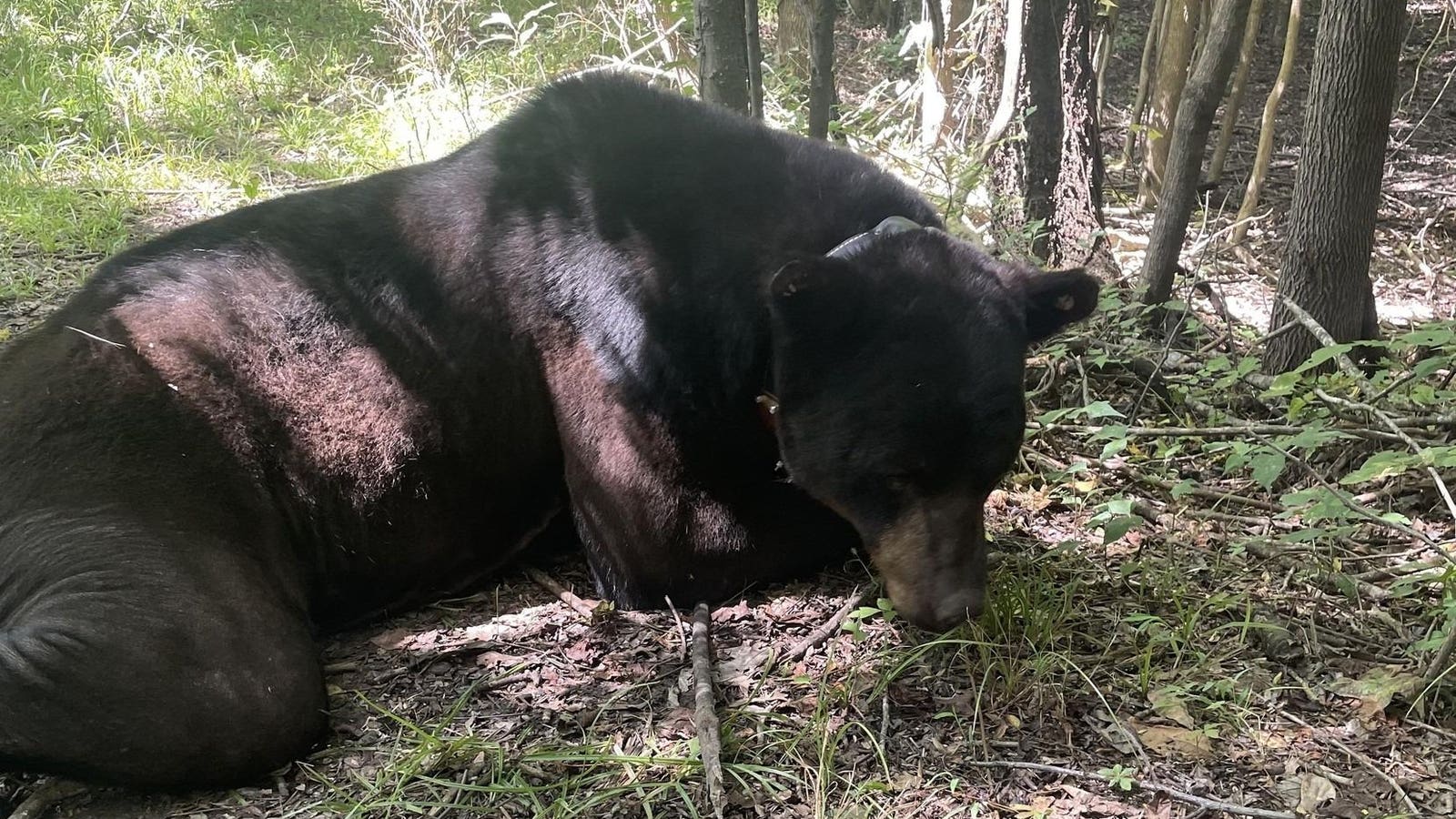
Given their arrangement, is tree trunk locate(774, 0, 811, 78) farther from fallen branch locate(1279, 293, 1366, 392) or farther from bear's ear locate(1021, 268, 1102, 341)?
bear's ear locate(1021, 268, 1102, 341)

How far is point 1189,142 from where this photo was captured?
18.7ft

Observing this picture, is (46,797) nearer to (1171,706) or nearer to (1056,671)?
(1056,671)

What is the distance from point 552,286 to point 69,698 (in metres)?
2.05

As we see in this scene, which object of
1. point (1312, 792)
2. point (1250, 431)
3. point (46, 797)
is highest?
point (1250, 431)

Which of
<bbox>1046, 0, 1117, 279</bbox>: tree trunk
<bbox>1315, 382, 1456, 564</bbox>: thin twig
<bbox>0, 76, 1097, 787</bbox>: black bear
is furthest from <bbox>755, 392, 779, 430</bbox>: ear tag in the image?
<bbox>1046, 0, 1117, 279</bbox>: tree trunk

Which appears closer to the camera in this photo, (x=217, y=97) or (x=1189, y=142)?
(x=1189, y=142)

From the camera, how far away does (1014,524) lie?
447 centimetres

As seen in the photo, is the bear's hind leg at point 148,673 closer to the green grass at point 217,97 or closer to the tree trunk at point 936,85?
the green grass at point 217,97

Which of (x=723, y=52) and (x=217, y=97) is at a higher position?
(x=217, y=97)

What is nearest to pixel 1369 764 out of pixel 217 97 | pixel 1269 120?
pixel 1269 120

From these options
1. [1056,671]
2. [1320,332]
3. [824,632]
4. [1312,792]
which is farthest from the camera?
[1320,332]

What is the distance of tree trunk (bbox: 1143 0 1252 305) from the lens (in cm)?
552

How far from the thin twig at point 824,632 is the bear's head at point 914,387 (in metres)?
0.29

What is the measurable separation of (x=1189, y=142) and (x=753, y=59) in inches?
93.0
